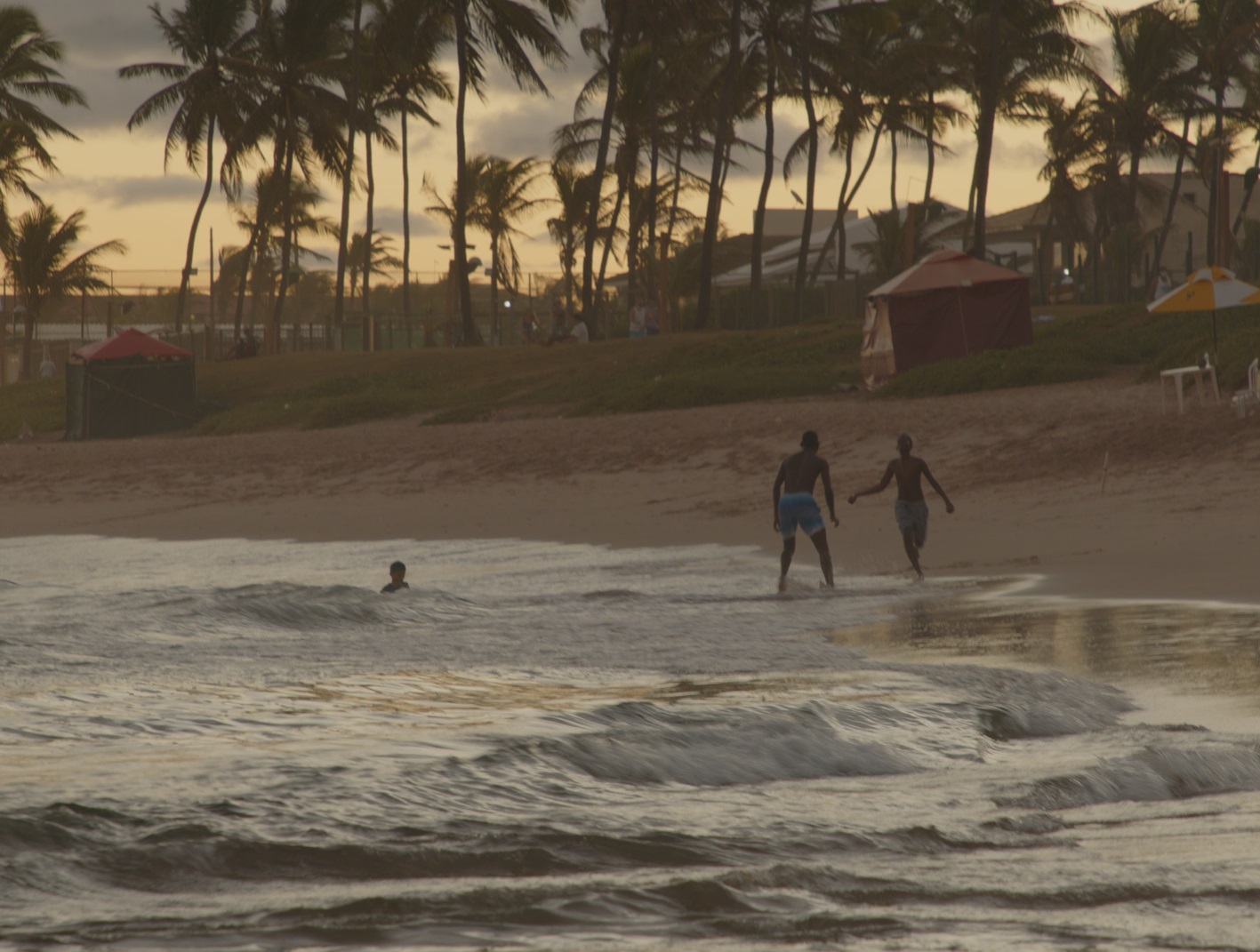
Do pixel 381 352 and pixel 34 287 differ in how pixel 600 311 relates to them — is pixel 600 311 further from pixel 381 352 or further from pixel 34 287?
pixel 34 287

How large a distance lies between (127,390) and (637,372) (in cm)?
1006

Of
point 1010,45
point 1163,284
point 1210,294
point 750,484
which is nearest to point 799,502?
point 750,484

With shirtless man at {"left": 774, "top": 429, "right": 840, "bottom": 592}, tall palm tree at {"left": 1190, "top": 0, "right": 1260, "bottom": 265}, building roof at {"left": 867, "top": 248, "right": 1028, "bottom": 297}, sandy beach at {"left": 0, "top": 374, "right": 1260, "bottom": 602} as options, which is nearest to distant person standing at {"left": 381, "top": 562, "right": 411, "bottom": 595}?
sandy beach at {"left": 0, "top": 374, "right": 1260, "bottom": 602}

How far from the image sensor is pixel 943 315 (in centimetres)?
2545

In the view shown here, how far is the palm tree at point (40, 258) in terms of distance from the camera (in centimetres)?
4294

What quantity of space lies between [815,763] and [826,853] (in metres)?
1.24

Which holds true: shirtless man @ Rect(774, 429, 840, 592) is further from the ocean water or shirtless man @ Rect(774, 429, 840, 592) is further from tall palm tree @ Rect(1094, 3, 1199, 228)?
tall palm tree @ Rect(1094, 3, 1199, 228)

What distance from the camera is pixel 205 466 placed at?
2203cm

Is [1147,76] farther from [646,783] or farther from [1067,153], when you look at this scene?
[646,783]

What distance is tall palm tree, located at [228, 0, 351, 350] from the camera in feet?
126

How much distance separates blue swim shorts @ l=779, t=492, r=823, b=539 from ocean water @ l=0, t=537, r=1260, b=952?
1822mm

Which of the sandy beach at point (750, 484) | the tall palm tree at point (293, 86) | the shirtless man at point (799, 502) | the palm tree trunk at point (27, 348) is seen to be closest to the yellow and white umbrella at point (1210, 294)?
the sandy beach at point (750, 484)

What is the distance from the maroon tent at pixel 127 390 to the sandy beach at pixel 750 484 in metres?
4.07

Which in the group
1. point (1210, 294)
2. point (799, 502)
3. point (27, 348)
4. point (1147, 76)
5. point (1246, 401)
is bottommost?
point (799, 502)
